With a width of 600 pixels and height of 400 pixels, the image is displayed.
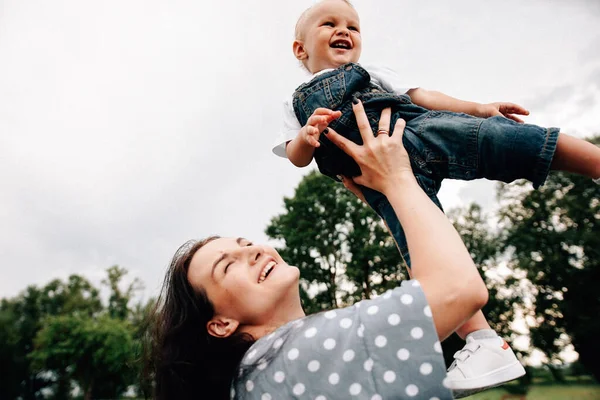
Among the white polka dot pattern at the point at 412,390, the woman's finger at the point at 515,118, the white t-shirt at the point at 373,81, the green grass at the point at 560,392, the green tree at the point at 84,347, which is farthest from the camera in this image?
the green tree at the point at 84,347

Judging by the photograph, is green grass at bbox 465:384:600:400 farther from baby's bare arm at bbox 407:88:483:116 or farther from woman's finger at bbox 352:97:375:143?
woman's finger at bbox 352:97:375:143

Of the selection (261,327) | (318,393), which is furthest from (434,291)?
(261,327)

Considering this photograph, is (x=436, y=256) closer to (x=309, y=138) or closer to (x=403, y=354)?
(x=403, y=354)

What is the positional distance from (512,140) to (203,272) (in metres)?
1.67

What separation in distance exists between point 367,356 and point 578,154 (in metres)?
1.45

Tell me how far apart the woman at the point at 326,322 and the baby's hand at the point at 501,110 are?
2.21 feet

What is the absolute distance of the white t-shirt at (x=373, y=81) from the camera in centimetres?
254

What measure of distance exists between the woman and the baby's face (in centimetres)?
71

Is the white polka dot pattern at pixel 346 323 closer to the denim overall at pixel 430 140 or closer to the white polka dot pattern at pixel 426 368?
the white polka dot pattern at pixel 426 368

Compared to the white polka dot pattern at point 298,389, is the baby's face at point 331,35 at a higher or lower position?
higher

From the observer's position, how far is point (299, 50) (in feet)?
9.53

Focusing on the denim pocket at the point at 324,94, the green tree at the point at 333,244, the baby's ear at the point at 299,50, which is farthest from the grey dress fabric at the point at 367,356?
the green tree at the point at 333,244

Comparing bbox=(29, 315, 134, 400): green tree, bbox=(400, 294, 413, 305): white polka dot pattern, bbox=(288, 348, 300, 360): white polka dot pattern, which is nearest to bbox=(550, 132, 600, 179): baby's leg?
bbox=(400, 294, 413, 305): white polka dot pattern

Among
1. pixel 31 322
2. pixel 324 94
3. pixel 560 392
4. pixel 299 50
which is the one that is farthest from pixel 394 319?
pixel 31 322
